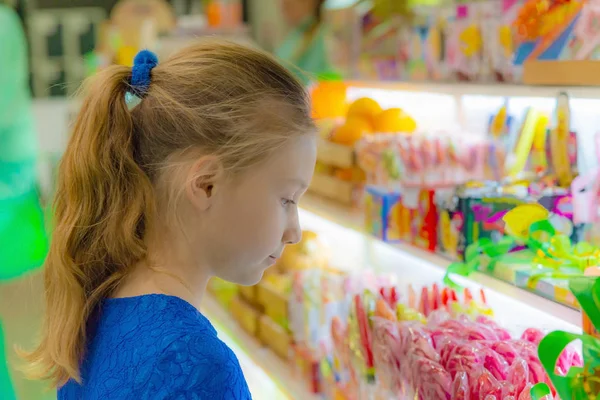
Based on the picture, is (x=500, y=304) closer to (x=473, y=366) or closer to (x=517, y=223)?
(x=517, y=223)

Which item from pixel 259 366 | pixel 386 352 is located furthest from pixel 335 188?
pixel 386 352

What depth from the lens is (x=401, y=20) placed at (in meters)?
2.38

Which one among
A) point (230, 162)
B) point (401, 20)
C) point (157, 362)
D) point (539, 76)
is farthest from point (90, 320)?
point (401, 20)

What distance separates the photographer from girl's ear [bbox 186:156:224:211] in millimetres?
1216

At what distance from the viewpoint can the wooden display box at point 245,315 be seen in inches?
112

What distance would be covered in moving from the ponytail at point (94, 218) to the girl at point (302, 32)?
1868mm

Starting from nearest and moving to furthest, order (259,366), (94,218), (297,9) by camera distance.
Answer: (94,218) → (259,366) → (297,9)

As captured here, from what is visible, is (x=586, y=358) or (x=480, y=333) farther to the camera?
(x=480, y=333)

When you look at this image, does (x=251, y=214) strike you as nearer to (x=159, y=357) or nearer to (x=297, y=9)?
(x=159, y=357)

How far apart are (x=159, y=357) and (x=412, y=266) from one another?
1396mm

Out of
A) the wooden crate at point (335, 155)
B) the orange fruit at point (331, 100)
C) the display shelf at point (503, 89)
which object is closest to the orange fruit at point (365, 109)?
the wooden crate at point (335, 155)

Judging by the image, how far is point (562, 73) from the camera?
139 cm

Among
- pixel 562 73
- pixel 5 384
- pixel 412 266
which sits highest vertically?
pixel 562 73

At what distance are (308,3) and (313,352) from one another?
5.04 feet
